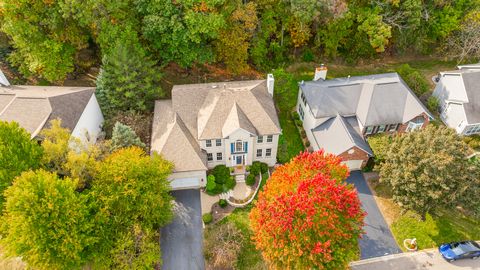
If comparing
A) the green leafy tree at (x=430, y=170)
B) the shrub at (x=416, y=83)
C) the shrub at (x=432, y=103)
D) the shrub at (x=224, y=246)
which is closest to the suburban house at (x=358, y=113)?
the green leafy tree at (x=430, y=170)

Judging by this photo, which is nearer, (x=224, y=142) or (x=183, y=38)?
(x=224, y=142)

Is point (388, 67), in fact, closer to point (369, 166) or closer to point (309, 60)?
point (309, 60)

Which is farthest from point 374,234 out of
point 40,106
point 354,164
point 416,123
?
point 40,106

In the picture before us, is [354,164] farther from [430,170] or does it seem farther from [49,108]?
[49,108]

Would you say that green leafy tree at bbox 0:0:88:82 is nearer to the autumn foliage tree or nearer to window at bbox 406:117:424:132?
the autumn foliage tree

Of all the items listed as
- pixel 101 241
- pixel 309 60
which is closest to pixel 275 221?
pixel 101 241

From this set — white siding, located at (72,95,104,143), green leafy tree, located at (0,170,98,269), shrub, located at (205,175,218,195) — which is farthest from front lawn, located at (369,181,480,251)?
white siding, located at (72,95,104,143)
